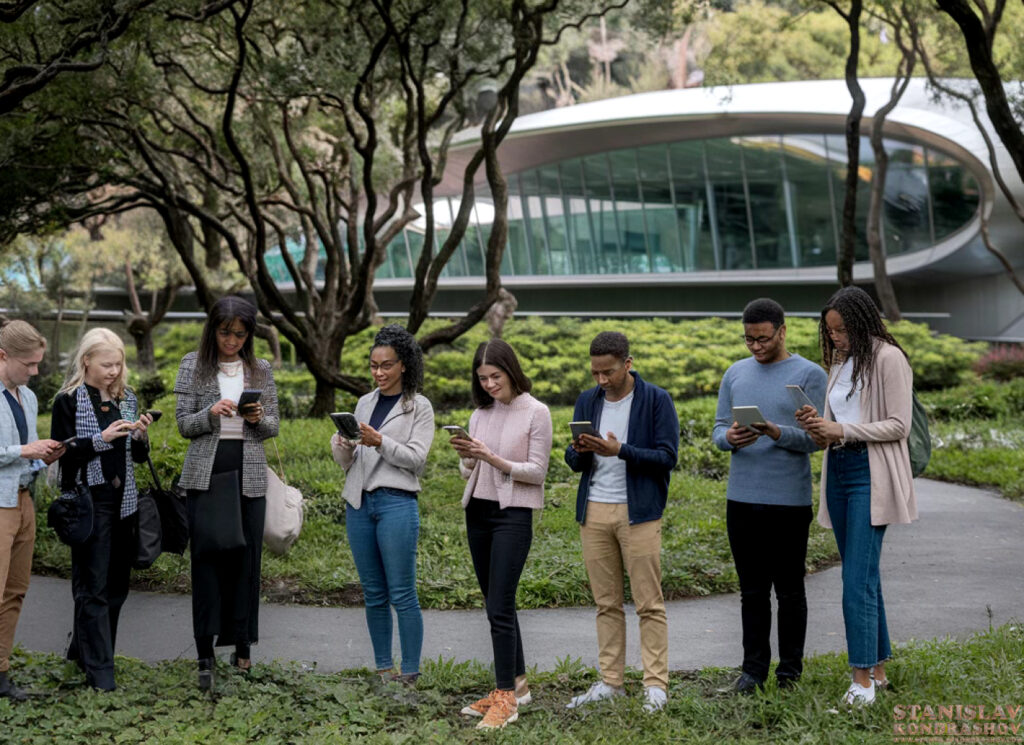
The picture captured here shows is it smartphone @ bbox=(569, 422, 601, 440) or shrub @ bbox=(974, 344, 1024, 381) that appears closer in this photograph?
smartphone @ bbox=(569, 422, 601, 440)

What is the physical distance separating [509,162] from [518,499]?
35.0 m

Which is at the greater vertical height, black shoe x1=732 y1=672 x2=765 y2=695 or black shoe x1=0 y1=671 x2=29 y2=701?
black shoe x1=0 y1=671 x2=29 y2=701

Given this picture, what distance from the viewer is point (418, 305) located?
15.2 metres

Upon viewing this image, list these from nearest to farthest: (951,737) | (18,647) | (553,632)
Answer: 1. (951,737)
2. (18,647)
3. (553,632)

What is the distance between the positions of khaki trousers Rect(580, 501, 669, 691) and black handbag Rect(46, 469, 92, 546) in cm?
248

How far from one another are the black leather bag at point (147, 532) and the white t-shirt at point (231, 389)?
20.8 inches

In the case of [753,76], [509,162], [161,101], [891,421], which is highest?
[753,76]

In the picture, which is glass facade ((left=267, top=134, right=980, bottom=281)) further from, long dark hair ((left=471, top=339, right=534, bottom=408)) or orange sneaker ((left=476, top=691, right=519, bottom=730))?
orange sneaker ((left=476, top=691, right=519, bottom=730))

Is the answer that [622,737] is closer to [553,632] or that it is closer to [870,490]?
[870,490]

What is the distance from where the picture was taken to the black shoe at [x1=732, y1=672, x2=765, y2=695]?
5223mm

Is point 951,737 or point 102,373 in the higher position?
point 102,373

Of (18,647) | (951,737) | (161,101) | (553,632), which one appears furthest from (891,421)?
(161,101)

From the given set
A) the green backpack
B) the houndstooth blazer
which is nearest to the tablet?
the green backpack

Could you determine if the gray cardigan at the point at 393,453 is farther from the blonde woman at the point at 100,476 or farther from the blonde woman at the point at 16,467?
the blonde woman at the point at 16,467
